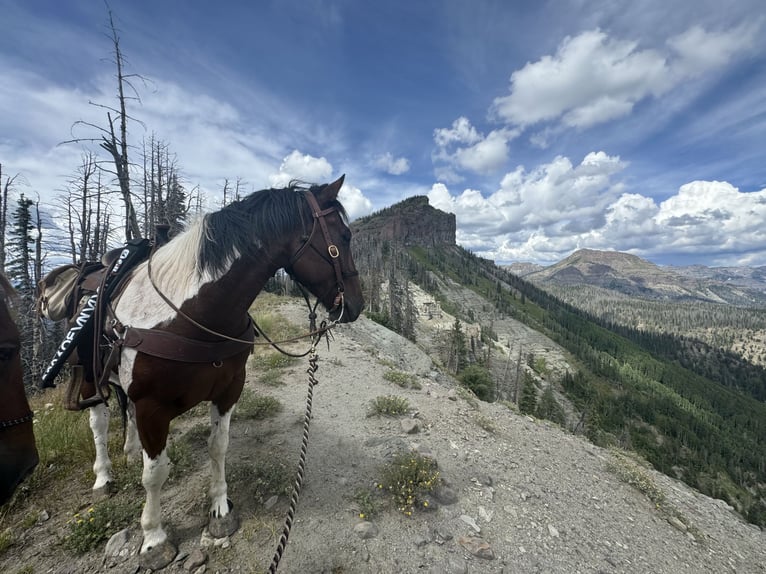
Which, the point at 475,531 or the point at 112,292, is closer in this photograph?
the point at 112,292

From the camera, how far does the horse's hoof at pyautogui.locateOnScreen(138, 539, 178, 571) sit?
9.34ft

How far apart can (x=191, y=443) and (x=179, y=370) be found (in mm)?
3245

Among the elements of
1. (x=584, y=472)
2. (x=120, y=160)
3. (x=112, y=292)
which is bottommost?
(x=584, y=472)

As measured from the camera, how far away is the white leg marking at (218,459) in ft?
10.9

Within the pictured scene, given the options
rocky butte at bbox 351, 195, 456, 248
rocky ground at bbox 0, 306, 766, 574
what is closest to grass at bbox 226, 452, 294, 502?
rocky ground at bbox 0, 306, 766, 574

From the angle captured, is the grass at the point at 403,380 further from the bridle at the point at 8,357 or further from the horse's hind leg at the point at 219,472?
the bridle at the point at 8,357

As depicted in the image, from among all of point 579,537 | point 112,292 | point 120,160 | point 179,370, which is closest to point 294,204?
point 179,370

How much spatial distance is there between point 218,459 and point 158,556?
858mm

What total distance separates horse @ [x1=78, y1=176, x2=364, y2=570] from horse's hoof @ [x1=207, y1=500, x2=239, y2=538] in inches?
13.4

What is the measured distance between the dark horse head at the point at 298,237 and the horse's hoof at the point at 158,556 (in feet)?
8.88

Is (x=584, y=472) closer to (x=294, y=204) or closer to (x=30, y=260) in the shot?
(x=294, y=204)

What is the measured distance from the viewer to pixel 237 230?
8.89 feet

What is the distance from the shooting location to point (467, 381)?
32.7m

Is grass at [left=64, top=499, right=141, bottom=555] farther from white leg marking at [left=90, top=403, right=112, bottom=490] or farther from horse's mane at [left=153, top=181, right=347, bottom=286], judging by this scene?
horse's mane at [left=153, top=181, right=347, bottom=286]
